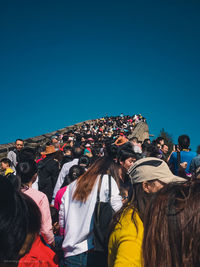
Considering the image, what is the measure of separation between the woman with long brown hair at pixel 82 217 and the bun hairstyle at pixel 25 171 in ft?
2.50

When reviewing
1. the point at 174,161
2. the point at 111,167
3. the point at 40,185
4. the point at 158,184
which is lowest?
the point at 158,184

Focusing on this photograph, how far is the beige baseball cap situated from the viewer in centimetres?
174

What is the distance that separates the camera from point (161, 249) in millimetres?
1034

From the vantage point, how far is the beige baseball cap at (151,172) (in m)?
1.74

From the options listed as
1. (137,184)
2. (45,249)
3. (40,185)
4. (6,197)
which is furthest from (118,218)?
(40,185)

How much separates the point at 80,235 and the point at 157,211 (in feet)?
4.40

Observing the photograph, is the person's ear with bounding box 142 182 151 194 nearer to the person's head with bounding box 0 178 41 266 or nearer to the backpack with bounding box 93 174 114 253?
the backpack with bounding box 93 174 114 253

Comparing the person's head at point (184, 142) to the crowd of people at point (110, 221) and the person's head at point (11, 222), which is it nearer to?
the crowd of people at point (110, 221)

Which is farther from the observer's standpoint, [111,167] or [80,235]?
[111,167]

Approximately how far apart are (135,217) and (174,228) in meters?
0.43

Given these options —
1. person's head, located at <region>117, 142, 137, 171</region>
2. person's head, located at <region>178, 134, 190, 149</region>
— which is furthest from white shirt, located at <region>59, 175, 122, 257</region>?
person's head, located at <region>178, 134, 190, 149</region>

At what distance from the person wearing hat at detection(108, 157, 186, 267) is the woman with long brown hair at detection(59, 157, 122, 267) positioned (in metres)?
0.57

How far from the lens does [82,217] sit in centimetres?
221

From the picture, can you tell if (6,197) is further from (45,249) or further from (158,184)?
(158,184)
